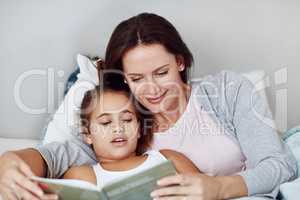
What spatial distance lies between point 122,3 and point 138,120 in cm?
59

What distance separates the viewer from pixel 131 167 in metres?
1.38

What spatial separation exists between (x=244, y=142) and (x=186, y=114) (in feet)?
0.68

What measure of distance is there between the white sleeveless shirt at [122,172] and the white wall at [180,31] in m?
0.60

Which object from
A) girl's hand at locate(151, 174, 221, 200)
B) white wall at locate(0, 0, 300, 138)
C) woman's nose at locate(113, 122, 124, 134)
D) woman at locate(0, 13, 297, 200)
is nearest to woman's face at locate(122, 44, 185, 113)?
woman at locate(0, 13, 297, 200)

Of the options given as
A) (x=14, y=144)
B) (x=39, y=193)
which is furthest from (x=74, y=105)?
(x=39, y=193)

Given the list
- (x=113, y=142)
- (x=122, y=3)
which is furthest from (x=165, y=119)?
(x=122, y=3)

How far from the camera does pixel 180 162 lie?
4.48 feet

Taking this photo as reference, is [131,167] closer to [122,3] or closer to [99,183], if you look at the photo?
[99,183]

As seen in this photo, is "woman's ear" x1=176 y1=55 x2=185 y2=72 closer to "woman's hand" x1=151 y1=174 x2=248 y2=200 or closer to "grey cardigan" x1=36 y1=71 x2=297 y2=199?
"grey cardigan" x1=36 y1=71 x2=297 y2=199

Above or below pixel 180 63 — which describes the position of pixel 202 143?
below

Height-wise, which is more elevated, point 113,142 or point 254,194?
point 113,142

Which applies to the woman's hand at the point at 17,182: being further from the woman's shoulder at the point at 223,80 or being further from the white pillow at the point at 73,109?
the woman's shoulder at the point at 223,80

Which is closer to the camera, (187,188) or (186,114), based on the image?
(187,188)

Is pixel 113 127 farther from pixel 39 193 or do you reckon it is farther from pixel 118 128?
pixel 39 193
